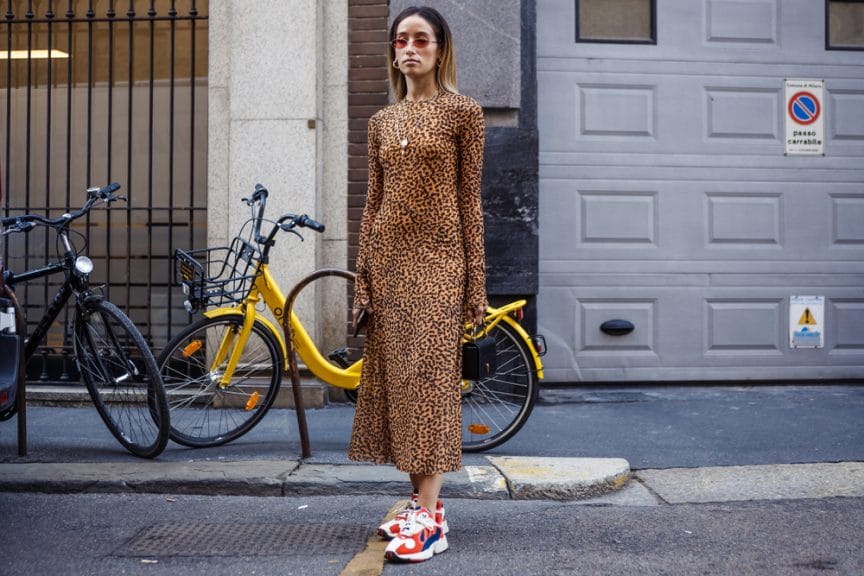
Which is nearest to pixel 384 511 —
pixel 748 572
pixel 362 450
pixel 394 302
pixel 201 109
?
pixel 362 450

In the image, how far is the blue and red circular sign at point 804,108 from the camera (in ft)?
24.8

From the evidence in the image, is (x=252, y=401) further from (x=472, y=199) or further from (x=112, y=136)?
(x=112, y=136)

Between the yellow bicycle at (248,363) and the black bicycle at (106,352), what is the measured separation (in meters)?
0.22

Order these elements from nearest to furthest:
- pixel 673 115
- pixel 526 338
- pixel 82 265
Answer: pixel 82 265 < pixel 526 338 < pixel 673 115

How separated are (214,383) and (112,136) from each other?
2.97 meters

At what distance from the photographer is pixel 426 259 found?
3764mm

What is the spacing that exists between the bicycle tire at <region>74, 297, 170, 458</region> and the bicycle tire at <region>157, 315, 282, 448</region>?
209mm

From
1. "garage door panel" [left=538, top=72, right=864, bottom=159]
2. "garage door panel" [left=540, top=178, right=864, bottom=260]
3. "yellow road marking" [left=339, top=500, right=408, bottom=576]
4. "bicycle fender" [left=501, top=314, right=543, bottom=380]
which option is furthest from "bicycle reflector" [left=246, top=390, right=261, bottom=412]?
"garage door panel" [left=538, top=72, right=864, bottom=159]

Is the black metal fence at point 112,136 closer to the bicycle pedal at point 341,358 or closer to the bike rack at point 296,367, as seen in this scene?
the bicycle pedal at point 341,358

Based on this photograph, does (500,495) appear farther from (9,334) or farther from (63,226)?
(63,226)

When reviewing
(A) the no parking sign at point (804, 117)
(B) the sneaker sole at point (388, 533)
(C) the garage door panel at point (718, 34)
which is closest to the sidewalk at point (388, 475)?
(B) the sneaker sole at point (388, 533)

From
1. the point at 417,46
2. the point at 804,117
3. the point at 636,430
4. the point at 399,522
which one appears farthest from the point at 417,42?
the point at 804,117

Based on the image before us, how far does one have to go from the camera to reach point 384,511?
173 inches

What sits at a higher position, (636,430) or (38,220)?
(38,220)
